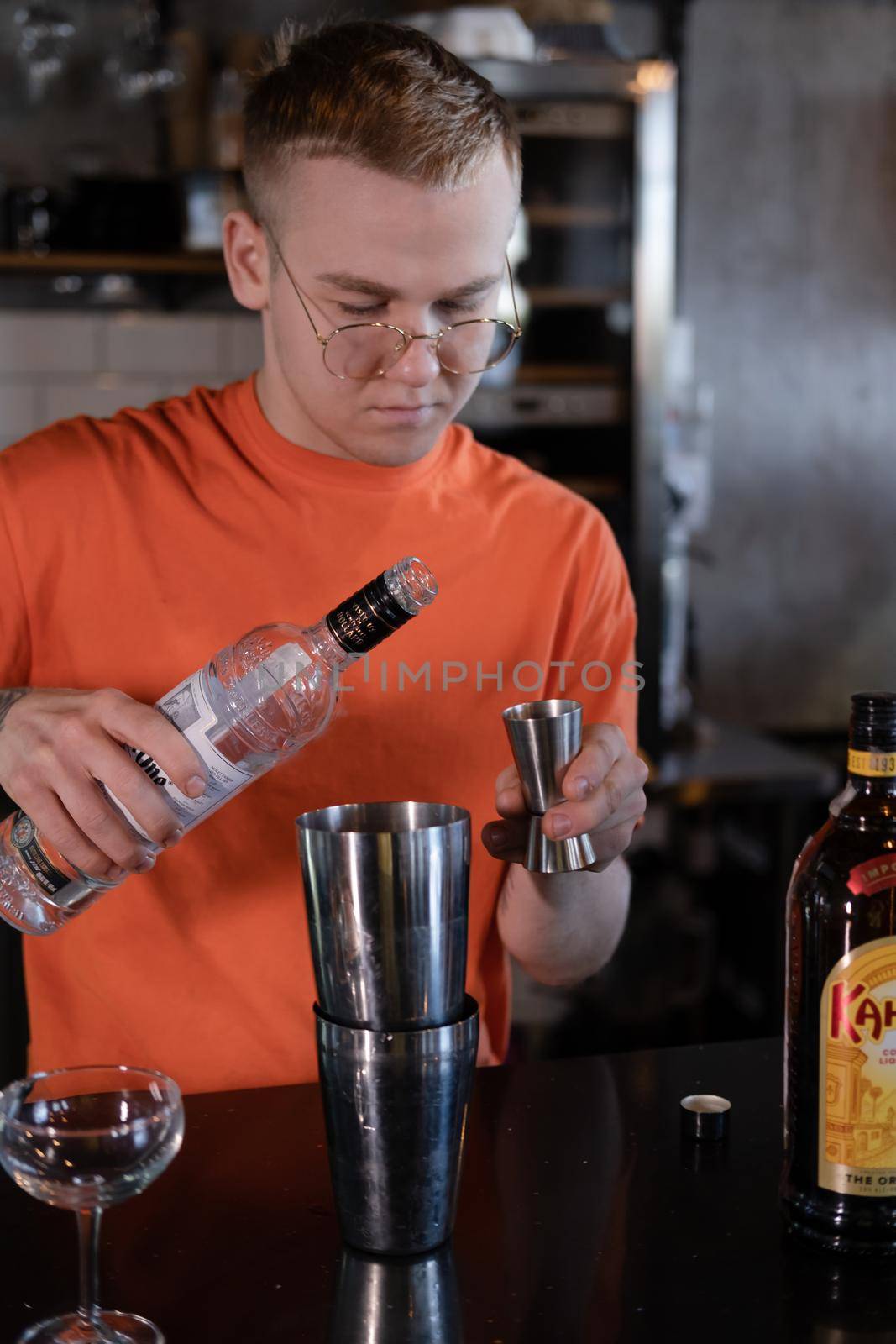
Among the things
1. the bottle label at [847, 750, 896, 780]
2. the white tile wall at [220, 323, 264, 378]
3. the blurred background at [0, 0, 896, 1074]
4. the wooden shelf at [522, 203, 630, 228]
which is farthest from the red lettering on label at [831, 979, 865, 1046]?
the white tile wall at [220, 323, 264, 378]

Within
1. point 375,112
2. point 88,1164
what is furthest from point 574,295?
point 88,1164

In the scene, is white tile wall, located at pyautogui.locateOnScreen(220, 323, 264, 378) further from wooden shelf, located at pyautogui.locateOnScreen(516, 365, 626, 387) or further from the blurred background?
wooden shelf, located at pyautogui.locateOnScreen(516, 365, 626, 387)

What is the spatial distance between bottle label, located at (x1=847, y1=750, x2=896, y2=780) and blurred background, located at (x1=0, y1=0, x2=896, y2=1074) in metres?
2.06

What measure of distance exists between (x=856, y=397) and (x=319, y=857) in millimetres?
3226

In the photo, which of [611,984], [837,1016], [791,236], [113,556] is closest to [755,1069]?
[837,1016]

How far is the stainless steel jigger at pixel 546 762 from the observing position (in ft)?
2.94

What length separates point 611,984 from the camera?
309 cm

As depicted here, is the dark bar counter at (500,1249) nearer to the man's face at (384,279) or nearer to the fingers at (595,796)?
the fingers at (595,796)

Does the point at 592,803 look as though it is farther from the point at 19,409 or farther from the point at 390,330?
the point at 19,409

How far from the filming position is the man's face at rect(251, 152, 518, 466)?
114cm

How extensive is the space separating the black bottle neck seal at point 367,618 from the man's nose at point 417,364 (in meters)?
0.38

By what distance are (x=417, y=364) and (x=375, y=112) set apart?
21 centimetres

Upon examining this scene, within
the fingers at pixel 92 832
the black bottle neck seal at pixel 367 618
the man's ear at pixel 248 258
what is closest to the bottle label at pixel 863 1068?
the black bottle neck seal at pixel 367 618

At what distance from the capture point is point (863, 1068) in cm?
80
